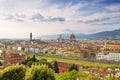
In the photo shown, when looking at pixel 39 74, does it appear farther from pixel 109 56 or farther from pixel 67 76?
pixel 109 56

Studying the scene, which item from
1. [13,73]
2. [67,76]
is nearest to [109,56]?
[67,76]

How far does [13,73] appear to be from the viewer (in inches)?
686

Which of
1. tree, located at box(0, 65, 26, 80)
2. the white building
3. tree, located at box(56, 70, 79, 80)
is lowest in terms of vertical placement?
the white building

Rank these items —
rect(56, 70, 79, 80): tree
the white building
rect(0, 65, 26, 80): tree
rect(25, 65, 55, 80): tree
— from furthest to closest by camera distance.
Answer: the white building → rect(56, 70, 79, 80): tree → rect(0, 65, 26, 80): tree → rect(25, 65, 55, 80): tree

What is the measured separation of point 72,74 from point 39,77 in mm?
7608

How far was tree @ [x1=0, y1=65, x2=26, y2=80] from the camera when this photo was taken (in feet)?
56.2

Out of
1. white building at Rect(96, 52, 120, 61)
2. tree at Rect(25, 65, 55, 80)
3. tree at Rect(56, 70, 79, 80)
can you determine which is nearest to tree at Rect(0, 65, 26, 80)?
tree at Rect(25, 65, 55, 80)

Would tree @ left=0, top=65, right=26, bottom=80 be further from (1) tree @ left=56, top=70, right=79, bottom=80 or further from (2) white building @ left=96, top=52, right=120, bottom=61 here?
(2) white building @ left=96, top=52, right=120, bottom=61

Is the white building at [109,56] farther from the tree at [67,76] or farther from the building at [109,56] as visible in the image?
the tree at [67,76]

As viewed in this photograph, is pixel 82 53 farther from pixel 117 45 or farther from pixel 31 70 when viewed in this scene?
pixel 31 70

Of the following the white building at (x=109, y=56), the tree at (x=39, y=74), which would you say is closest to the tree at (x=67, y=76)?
the tree at (x=39, y=74)

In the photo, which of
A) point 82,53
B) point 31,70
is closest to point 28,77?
point 31,70

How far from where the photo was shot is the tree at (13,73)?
17142mm

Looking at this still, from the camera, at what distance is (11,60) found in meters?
39.6
